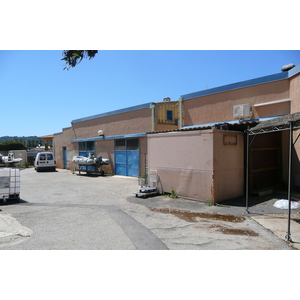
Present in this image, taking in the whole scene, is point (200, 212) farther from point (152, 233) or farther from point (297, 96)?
point (297, 96)

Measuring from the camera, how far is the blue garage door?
15875 millimetres

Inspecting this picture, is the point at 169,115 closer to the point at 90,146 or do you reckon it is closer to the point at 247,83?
the point at 247,83

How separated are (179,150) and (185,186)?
4.35 ft

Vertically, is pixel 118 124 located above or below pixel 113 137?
above

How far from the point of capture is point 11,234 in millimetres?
5246

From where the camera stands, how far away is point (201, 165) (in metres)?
8.30

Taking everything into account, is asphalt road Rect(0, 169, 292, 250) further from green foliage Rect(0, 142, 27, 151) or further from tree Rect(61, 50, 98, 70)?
green foliage Rect(0, 142, 27, 151)

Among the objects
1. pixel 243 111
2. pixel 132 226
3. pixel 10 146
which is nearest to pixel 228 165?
pixel 243 111

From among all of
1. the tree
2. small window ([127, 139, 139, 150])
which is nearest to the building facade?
small window ([127, 139, 139, 150])

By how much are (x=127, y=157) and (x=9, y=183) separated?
28.6 ft

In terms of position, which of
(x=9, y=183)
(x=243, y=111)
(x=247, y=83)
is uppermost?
(x=247, y=83)

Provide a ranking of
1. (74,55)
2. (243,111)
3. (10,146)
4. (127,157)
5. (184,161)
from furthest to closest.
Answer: (10,146) → (127,157) → (243,111) → (184,161) → (74,55)

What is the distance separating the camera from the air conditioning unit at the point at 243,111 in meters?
10.6

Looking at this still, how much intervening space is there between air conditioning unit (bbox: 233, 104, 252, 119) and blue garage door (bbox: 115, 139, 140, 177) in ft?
22.5
